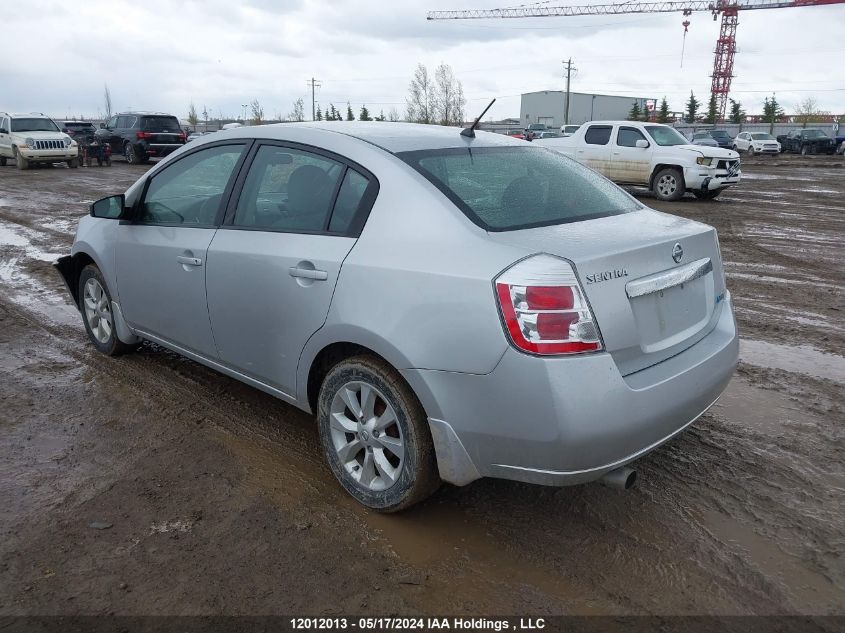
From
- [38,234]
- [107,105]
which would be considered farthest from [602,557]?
[107,105]

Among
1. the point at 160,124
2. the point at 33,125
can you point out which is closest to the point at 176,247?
the point at 160,124

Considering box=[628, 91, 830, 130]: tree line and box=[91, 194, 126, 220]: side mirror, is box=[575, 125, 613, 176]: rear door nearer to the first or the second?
box=[91, 194, 126, 220]: side mirror

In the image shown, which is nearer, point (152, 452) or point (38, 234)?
point (152, 452)

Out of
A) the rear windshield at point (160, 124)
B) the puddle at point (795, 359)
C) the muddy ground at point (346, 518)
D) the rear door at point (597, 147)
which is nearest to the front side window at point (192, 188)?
the muddy ground at point (346, 518)

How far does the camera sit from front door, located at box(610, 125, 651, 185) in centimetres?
1556

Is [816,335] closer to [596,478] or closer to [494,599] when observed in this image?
[596,478]

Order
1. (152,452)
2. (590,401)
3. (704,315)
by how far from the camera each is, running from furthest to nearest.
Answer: (152,452)
(704,315)
(590,401)

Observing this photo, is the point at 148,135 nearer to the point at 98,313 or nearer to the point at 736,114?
the point at 98,313

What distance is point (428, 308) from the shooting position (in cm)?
262

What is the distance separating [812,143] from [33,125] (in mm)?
39909

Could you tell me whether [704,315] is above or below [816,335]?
above

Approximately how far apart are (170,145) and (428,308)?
2706cm

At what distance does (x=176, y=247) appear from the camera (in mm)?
3859

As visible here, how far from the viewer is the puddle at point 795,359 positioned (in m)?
4.73
